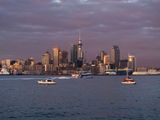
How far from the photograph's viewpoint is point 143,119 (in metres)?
58.5

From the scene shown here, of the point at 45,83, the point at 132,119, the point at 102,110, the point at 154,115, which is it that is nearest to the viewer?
the point at 132,119

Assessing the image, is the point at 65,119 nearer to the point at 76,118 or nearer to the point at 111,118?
the point at 76,118

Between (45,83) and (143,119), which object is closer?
(143,119)

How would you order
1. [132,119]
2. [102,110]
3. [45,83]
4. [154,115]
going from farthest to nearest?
1. [45,83]
2. [102,110]
3. [154,115]
4. [132,119]

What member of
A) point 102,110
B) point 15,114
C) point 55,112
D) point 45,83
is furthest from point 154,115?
point 45,83

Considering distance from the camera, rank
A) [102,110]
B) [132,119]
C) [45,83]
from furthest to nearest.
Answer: [45,83], [102,110], [132,119]

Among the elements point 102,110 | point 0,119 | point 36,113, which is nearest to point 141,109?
point 102,110

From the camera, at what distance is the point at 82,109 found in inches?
2810

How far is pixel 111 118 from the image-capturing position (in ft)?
196

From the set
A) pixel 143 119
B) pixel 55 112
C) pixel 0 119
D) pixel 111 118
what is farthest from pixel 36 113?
pixel 143 119

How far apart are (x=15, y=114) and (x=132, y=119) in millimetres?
17820

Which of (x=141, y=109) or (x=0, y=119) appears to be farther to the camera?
(x=141, y=109)

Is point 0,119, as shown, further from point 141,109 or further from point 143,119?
point 141,109

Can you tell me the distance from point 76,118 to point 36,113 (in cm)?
843
